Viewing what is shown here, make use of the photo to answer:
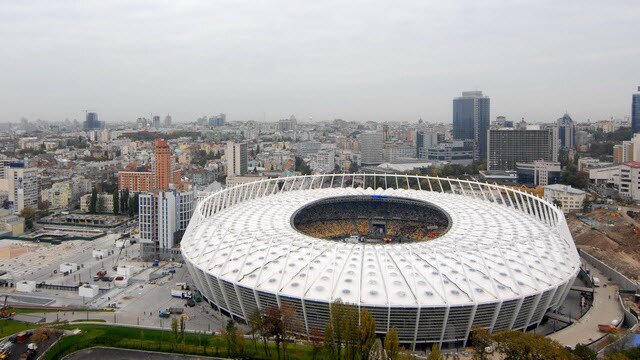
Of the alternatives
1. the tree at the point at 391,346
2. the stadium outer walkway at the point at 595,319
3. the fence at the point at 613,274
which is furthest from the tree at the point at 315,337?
the fence at the point at 613,274

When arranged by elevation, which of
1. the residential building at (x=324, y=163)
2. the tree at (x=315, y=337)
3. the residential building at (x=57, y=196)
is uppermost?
the residential building at (x=324, y=163)

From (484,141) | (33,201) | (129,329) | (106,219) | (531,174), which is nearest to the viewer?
(129,329)

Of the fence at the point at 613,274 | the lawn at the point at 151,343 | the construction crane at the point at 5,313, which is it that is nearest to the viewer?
the lawn at the point at 151,343

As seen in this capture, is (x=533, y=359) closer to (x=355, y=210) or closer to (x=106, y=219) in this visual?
(x=355, y=210)

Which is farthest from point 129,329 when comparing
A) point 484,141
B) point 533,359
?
point 484,141

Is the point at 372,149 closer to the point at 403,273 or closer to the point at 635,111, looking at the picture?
the point at 635,111

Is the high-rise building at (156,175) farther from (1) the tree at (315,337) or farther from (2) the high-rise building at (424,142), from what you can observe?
(2) the high-rise building at (424,142)

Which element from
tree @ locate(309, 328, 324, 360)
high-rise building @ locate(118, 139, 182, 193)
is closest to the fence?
tree @ locate(309, 328, 324, 360)
